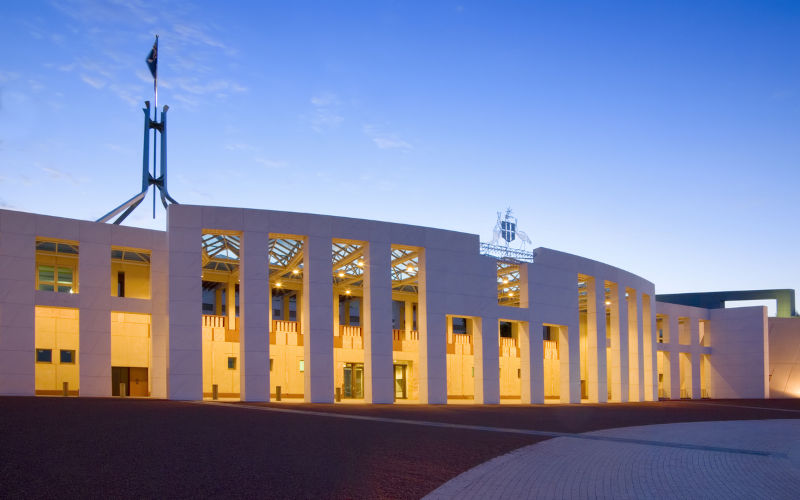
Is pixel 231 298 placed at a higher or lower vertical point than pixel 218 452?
higher

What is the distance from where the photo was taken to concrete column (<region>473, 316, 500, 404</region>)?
35281mm

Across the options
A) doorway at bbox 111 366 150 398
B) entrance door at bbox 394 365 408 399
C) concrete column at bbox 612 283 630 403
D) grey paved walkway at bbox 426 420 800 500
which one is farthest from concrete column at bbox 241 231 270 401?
concrete column at bbox 612 283 630 403

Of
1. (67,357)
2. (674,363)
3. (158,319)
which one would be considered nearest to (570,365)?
(674,363)

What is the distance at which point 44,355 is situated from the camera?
112 feet

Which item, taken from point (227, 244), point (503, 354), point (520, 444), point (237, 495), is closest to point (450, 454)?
point (520, 444)

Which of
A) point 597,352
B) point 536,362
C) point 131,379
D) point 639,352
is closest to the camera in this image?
point 131,379

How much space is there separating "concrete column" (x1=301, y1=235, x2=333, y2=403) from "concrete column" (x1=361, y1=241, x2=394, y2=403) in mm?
1836

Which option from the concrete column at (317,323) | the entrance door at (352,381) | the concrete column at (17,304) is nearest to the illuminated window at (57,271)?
the concrete column at (17,304)

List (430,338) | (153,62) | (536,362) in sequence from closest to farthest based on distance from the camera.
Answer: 1. (430,338)
2. (536,362)
3. (153,62)

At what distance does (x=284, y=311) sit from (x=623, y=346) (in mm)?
22600

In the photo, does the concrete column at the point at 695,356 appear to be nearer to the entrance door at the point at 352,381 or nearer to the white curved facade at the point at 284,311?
the white curved facade at the point at 284,311

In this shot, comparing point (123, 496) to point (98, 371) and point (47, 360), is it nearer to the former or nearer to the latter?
point (98, 371)

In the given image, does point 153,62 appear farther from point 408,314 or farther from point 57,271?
point 408,314

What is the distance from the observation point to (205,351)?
1518 inches
